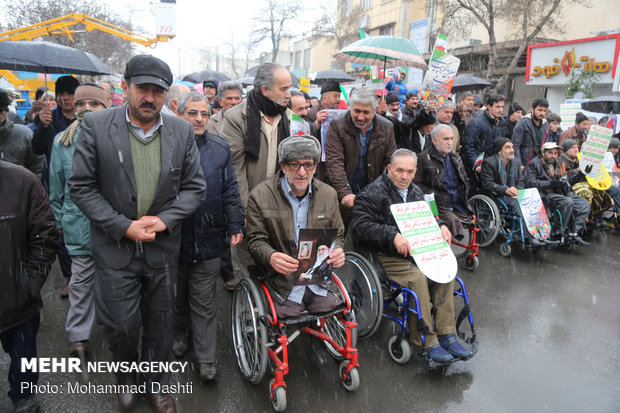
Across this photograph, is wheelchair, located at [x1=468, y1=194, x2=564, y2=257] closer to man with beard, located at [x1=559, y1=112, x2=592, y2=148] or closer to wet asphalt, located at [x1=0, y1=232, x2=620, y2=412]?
wet asphalt, located at [x1=0, y1=232, x2=620, y2=412]

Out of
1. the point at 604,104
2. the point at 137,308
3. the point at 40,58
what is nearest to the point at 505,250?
the point at 137,308

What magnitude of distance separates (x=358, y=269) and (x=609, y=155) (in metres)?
6.57

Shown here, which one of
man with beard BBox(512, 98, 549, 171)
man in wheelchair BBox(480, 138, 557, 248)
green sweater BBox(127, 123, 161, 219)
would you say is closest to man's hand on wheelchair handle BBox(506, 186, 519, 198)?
man in wheelchair BBox(480, 138, 557, 248)

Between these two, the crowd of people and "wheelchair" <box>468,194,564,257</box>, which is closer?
the crowd of people

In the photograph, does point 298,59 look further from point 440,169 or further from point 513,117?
point 440,169

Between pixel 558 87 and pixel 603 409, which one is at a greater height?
pixel 558 87

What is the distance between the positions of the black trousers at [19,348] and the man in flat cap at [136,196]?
399 mm

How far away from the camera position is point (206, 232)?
2947 mm

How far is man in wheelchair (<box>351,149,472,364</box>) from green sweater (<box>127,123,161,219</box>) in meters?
1.81

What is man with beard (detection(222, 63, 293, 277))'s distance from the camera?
11.3ft

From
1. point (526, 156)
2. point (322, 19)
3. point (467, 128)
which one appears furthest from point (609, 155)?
point (322, 19)

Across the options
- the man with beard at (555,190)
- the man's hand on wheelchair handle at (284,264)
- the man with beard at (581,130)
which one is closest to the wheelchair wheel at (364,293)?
the man's hand on wheelchair handle at (284,264)

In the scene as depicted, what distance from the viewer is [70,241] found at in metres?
3.01

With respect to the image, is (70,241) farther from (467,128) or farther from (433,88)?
(467,128)
